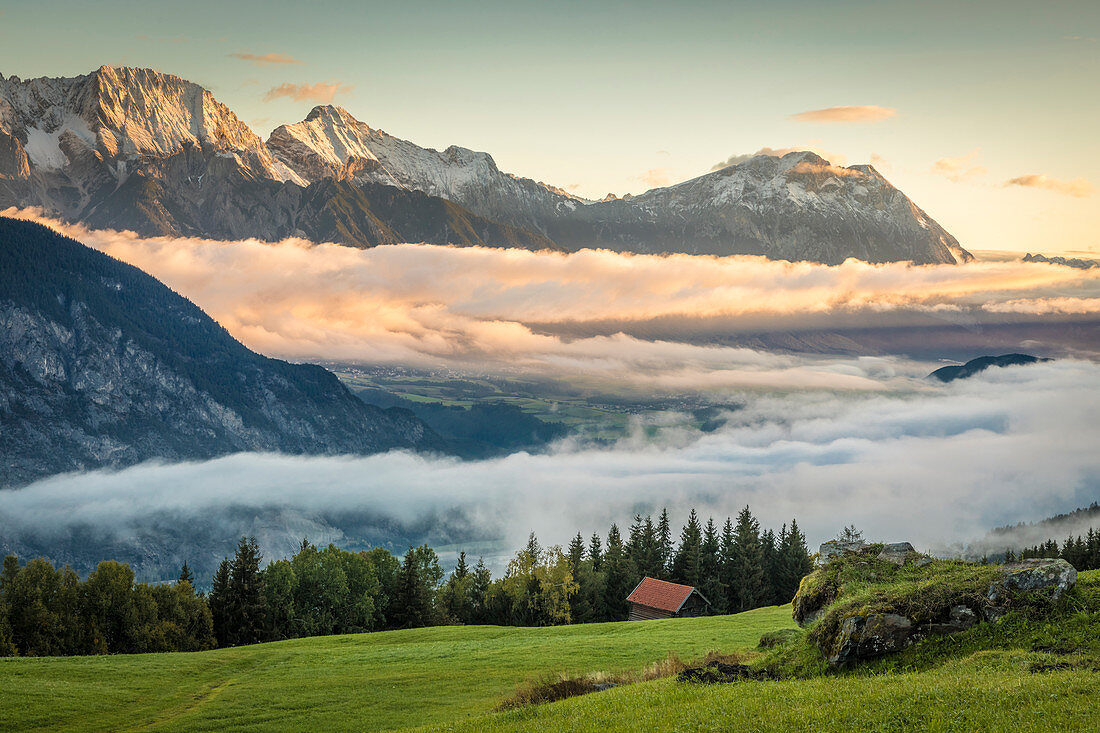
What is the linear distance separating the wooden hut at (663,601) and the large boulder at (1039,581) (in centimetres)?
7442

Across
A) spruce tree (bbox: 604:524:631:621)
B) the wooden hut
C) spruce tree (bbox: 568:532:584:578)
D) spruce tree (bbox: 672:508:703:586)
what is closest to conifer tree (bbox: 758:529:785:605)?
spruce tree (bbox: 672:508:703:586)

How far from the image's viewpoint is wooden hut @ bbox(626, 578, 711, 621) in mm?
99625

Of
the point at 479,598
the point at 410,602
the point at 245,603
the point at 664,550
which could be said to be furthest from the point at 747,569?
the point at 245,603

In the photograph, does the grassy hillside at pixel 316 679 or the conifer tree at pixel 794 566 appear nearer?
the grassy hillside at pixel 316 679

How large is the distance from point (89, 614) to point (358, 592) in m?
32.9

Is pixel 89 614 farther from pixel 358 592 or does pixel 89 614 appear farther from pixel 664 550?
pixel 664 550

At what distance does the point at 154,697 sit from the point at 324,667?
A: 34.1ft

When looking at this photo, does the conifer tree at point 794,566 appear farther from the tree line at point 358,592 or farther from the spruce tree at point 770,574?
the spruce tree at point 770,574

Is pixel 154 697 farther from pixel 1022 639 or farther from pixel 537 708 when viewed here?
pixel 1022 639

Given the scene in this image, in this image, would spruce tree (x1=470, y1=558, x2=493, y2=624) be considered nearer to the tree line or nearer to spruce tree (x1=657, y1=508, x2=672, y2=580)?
the tree line

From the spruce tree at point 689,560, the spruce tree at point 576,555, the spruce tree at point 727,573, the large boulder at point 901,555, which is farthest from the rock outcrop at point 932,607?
the spruce tree at point 689,560

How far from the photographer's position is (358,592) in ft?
325

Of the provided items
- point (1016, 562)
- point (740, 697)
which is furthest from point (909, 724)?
point (1016, 562)

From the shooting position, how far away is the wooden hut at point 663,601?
3922 inches
